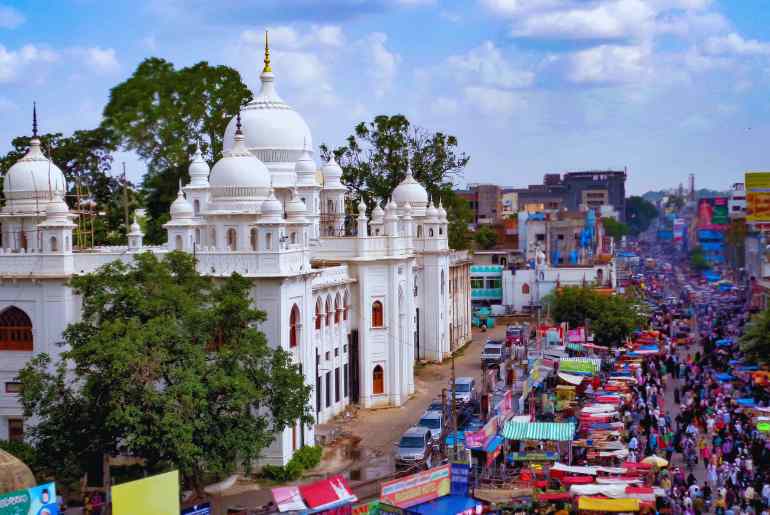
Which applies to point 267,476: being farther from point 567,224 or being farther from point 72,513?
point 567,224

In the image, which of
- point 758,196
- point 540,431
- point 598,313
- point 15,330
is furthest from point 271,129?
point 758,196

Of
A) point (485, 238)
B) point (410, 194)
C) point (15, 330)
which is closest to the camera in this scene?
point (15, 330)

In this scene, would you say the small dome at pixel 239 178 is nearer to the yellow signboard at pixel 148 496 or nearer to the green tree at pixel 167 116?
the yellow signboard at pixel 148 496

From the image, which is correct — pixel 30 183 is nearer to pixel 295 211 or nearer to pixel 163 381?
pixel 295 211

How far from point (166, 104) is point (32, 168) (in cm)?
1901

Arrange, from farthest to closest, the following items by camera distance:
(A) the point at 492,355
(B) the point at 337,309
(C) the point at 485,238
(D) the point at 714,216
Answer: (D) the point at 714,216, (C) the point at 485,238, (A) the point at 492,355, (B) the point at 337,309

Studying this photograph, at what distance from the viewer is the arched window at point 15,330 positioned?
31.4 m

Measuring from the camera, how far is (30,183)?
117ft

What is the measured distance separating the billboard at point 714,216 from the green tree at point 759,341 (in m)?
96.2

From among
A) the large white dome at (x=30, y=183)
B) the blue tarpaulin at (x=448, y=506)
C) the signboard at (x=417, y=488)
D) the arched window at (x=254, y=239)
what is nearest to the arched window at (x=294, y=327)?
the arched window at (x=254, y=239)

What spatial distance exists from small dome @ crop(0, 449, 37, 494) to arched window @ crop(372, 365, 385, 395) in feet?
62.8

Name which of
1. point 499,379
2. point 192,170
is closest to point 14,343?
point 192,170

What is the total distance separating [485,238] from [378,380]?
51.3m

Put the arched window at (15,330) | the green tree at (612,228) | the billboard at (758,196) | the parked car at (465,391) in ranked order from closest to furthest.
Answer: the arched window at (15,330)
the parked car at (465,391)
the billboard at (758,196)
the green tree at (612,228)
